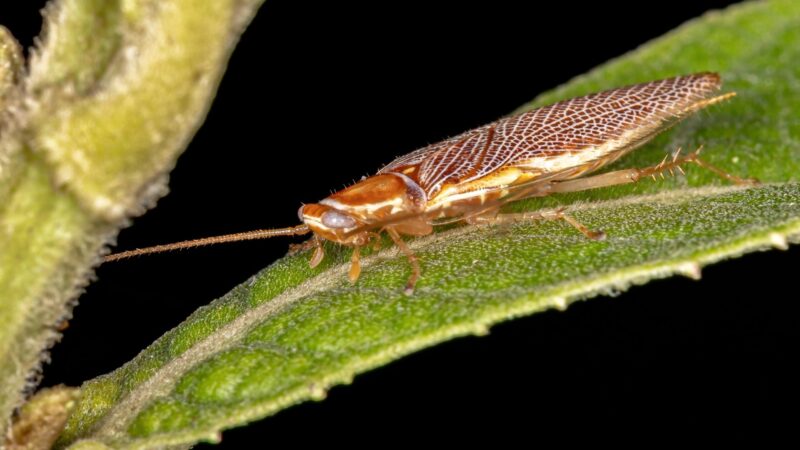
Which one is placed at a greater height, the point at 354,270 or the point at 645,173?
the point at 354,270

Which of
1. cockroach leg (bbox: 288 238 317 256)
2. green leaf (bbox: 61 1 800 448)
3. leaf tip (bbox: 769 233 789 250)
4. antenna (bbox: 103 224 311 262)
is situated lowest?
leaf tip (bbox: 769 233 789 250)

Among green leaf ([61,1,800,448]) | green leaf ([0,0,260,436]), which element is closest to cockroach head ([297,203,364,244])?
green leaf ([61,1,800,448])

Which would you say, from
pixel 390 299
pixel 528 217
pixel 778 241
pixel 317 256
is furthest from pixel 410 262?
pixel 778 241

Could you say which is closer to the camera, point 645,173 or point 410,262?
point 410,262

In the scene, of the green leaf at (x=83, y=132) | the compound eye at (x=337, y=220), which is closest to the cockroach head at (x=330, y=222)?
the compound eye at (x=337, y=220)

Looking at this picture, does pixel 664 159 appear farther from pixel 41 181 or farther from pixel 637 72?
pixel 41 181

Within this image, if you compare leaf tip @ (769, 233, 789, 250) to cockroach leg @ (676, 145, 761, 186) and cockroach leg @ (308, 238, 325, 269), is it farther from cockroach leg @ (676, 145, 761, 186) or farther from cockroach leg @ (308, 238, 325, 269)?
cockroach leg @ (308, 238, 325, 269)

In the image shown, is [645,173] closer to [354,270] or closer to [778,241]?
[778,241]
